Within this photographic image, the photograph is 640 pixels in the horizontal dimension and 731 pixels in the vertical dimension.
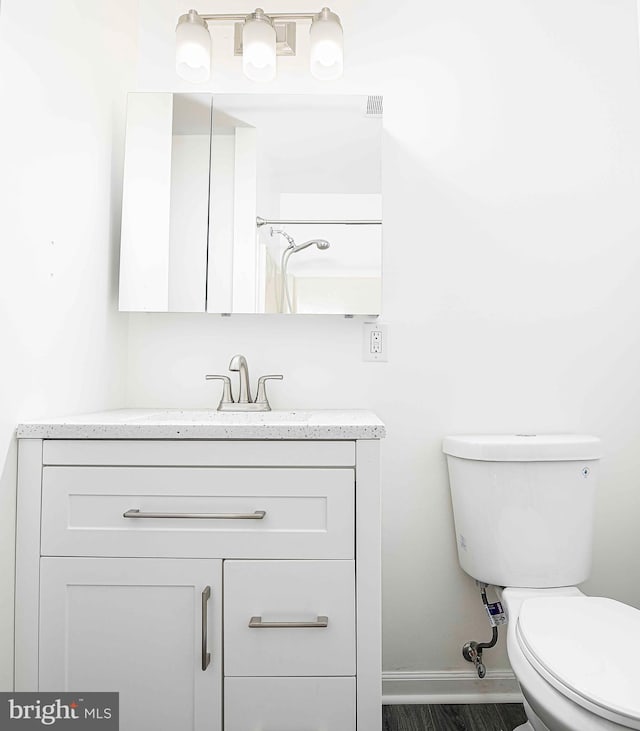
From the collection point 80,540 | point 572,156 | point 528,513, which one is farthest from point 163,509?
point 572,156

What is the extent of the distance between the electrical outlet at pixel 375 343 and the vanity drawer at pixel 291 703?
0.88 meters

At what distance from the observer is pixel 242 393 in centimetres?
169

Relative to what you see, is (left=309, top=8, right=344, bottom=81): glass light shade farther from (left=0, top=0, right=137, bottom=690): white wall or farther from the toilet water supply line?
the toilet water supply line

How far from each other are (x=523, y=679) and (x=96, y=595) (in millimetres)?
858

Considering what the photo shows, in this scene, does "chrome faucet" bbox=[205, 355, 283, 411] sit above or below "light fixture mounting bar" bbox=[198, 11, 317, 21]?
below

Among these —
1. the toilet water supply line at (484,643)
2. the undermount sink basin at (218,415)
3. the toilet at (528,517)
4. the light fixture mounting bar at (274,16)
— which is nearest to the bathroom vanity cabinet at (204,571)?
the undermount sink basin at (218,415)

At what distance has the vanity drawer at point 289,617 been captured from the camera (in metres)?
1.18

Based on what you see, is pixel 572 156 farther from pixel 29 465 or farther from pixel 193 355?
pixel 29 465

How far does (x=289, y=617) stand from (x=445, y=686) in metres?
0.78

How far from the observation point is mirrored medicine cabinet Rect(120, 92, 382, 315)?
5.55 feet

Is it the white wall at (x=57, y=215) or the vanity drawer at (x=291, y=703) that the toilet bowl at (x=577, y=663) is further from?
the white wall at (x=57, y=215)

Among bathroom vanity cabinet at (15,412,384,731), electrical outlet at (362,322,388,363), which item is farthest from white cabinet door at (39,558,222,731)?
electrical outlet at (362,322,388,363)

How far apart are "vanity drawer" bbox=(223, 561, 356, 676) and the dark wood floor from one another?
530mm

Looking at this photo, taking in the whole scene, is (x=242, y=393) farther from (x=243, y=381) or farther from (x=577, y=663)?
(x=577, y=663)
